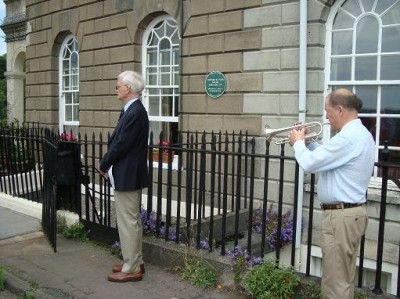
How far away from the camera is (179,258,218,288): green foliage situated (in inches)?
188

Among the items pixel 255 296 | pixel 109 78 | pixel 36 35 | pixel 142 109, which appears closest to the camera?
pixel 255 296

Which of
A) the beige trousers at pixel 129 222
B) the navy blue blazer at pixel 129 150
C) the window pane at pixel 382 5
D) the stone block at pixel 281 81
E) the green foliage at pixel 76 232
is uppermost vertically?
the window pane at pixel 382 5

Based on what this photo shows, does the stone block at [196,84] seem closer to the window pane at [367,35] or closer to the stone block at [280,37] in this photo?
the stone block at [280,37]

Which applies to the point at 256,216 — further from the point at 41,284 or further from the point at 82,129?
the point at 82,129

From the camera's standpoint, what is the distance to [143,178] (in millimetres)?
4832

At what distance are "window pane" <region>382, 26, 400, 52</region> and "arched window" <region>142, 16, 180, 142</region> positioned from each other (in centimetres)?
407

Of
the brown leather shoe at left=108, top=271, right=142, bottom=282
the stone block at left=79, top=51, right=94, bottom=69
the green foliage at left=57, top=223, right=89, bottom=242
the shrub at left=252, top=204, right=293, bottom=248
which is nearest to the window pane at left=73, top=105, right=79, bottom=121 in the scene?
the stone block at left=79, top=51, right=94, bottom=69

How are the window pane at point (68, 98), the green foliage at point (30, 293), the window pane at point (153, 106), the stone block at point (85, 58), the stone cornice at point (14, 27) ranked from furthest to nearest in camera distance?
the stone cornice at point (14, 27) → the window pane at point (68, 98) → the stone block at point (85, 58) → the window pane at point (153, 106) → the green foliage at point (30, 293)

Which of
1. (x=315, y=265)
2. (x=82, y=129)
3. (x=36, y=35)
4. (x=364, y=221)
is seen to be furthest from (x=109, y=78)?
(x=364, y=221)

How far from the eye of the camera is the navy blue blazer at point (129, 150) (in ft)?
15.2

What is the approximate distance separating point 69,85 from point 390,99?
8521mm

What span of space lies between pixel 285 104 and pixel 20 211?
A: 4633mm

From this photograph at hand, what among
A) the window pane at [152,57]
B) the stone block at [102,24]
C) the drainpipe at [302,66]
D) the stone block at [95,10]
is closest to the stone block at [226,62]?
the drainpipe at [302,66]

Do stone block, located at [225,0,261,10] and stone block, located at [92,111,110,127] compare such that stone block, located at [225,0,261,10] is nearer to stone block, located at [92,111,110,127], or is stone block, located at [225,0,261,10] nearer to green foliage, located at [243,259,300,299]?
stone block, located at [92,111,110,127]
